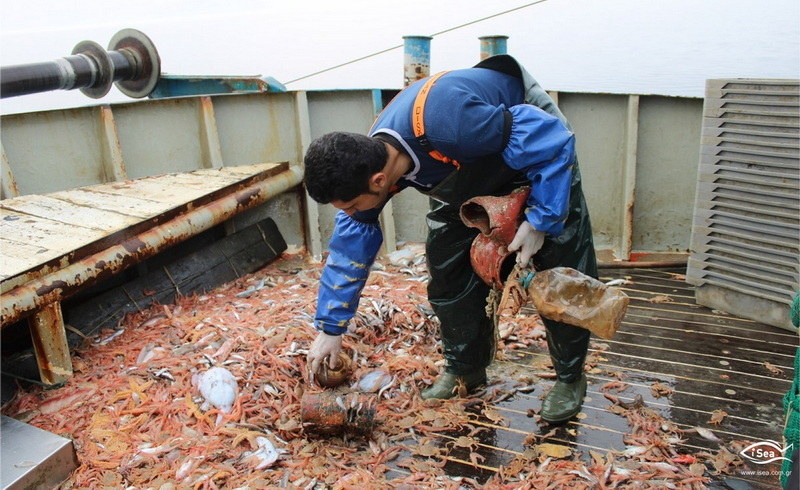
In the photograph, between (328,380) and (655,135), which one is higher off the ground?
(655,135)

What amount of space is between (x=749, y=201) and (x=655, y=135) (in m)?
1.56

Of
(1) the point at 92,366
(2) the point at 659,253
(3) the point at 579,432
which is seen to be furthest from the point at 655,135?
(1) the point at 92,366

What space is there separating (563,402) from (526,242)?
1145mm

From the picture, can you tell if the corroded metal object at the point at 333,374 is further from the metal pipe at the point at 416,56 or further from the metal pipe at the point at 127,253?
the metal pipe at the point at 416,56

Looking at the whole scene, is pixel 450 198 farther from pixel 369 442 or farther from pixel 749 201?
pixel 749 201

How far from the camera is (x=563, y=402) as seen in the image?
141 inches

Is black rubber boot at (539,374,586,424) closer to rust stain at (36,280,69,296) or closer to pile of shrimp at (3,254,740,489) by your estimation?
pile of shrimp at (3,254,740,489)

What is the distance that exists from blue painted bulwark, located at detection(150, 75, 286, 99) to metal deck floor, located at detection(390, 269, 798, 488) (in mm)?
3874

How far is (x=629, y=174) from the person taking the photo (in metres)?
6.12

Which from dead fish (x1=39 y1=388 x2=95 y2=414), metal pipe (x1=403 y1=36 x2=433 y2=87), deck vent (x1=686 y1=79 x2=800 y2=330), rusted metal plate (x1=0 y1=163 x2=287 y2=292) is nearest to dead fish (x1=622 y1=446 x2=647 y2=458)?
deck vent (x1=686 y1=79 x2=800 y2=330)

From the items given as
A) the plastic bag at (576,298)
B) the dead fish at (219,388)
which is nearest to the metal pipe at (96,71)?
the dead fish at (219,388)

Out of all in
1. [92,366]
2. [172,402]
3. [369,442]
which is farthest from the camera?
[92,366]

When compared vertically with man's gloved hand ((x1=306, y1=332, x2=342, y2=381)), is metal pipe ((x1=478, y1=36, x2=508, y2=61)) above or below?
above

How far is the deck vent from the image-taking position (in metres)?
4.48
